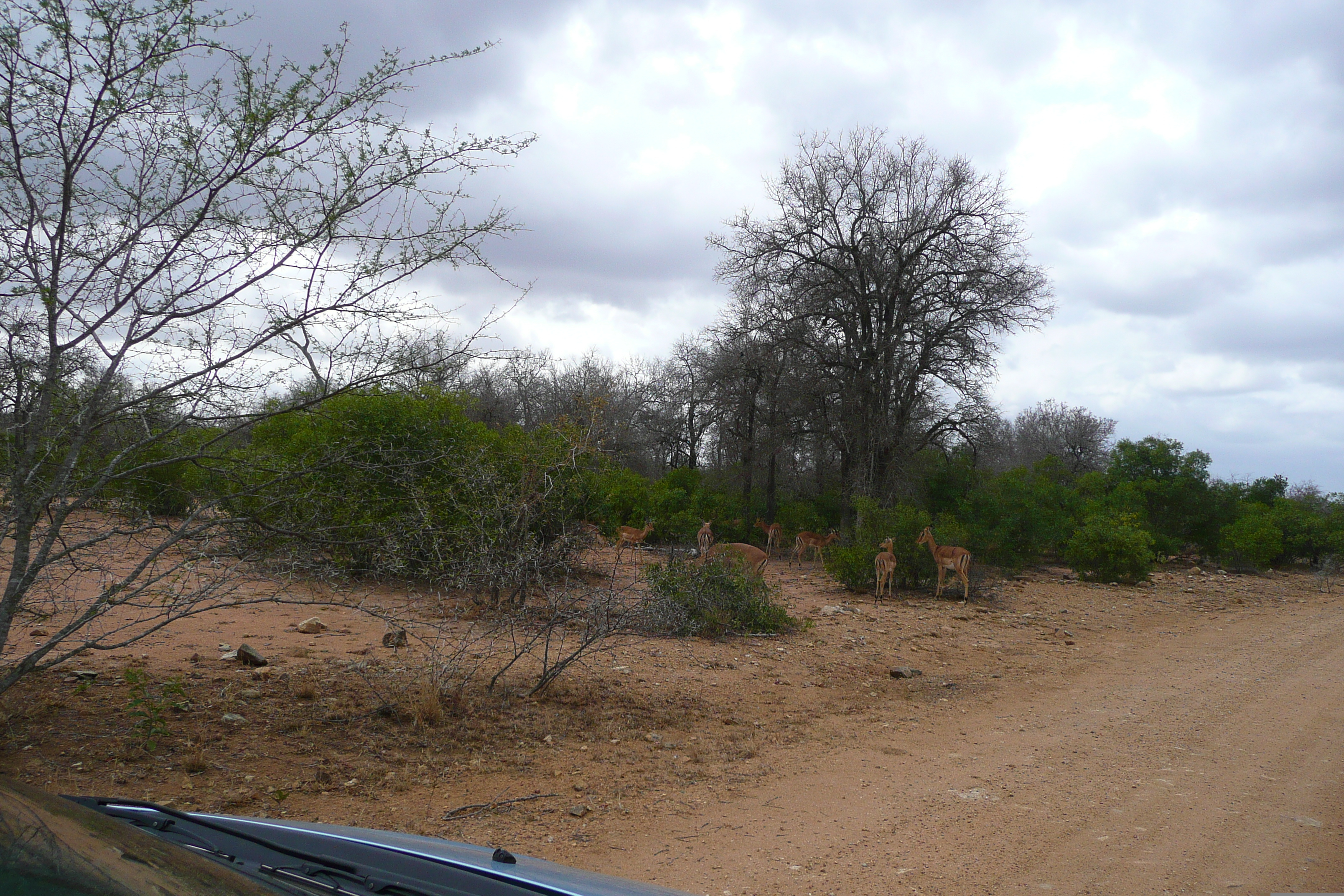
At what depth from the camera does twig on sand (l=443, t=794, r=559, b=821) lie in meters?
4.64

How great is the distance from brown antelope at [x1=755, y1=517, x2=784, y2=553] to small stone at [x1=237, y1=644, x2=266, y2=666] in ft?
56.7

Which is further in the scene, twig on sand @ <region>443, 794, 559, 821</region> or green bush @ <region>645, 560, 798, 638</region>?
green bush @ <region>645, 560, 798, 638</region>

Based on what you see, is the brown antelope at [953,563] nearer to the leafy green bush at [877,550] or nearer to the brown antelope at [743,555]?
the leafy green bush at [877,550]

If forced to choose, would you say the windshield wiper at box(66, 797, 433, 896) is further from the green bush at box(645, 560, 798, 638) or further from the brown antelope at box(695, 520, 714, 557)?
the brown antelope at box(695, 520, 714, 557)

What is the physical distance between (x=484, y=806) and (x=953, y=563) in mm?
12055

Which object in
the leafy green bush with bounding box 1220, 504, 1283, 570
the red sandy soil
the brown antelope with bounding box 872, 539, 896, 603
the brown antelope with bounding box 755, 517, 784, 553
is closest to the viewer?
the red sandy soil

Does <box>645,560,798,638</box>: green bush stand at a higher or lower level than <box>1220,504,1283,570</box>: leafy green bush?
lower

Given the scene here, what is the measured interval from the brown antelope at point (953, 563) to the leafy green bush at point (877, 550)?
1.73 feet

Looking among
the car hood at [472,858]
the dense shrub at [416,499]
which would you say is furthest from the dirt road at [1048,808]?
the dense shrub at [416,499]

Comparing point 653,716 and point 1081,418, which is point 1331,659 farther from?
point 1081,418

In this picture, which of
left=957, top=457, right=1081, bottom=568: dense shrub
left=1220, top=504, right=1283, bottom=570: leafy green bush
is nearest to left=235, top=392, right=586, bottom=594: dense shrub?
left=957, top=457, right=1081, bottom=568: dense shrub

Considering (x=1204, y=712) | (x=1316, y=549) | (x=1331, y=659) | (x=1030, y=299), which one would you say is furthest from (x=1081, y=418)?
(x=1204, y=712)

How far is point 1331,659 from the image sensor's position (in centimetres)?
1066

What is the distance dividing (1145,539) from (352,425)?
19.2 meters
